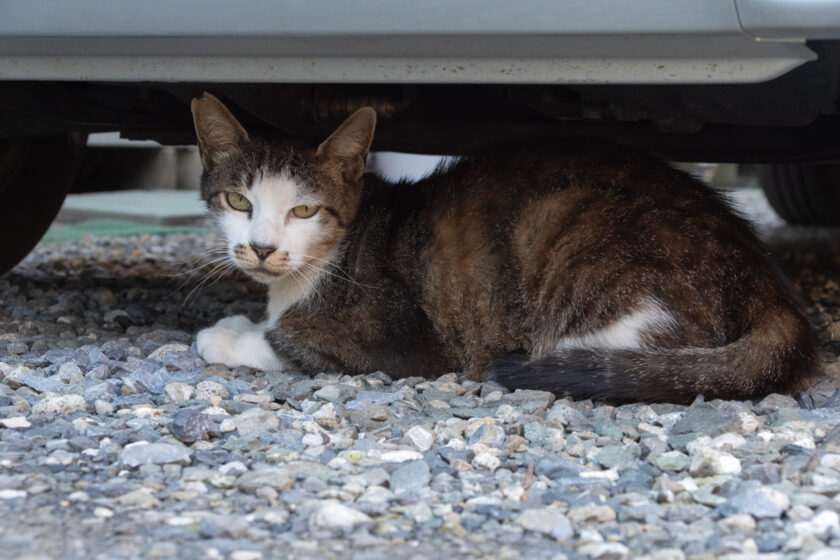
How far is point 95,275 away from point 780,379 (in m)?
3.43

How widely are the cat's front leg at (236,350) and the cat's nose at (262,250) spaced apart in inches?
12.9

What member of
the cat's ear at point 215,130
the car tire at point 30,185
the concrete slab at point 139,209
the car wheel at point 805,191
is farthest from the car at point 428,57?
the concrete slab at point 139,209

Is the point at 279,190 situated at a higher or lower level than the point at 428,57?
lower

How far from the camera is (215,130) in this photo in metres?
2.91

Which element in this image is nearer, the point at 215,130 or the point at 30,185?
the point at 215,130

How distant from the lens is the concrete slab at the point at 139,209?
726 centimetres

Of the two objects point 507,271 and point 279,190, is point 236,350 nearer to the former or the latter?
point 279,190

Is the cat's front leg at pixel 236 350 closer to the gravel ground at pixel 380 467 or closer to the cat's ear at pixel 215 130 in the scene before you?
the gravel ground at pixel 380 467

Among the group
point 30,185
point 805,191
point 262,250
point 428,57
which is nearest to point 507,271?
point 262,250

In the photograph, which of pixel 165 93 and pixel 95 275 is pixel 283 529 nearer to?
pixel 165 93

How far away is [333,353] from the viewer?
9.27 feet

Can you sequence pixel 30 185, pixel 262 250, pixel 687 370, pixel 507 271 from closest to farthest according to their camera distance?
pixel 687 370
pixel 262 250
pixel 507 271
pixel 30 185

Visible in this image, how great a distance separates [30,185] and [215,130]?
135cm

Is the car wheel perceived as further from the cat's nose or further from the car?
the cat's nose
